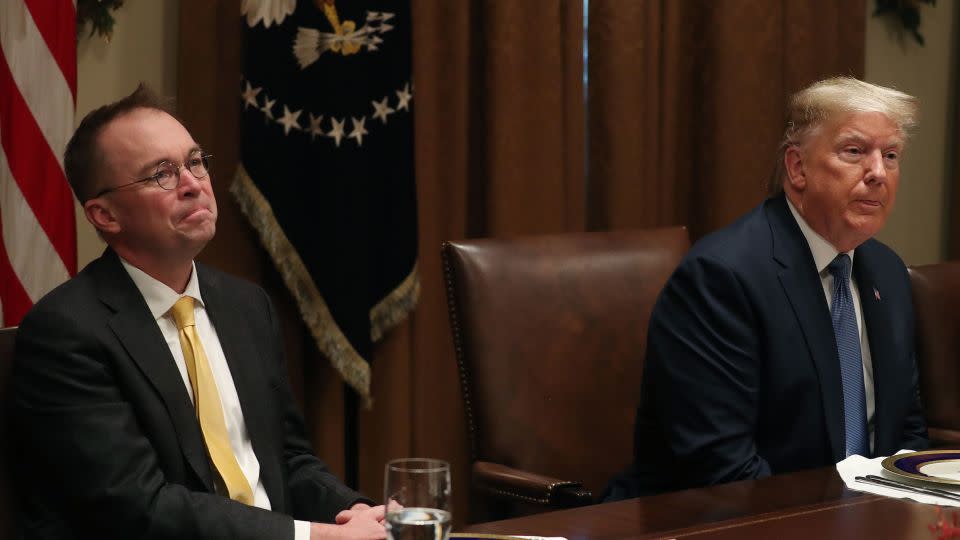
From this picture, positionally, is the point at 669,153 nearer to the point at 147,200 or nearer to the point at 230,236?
the point at 230,236

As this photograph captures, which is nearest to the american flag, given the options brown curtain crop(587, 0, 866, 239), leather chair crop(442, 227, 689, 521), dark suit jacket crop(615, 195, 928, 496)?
leather chair crop(442, 227, 689, 521)

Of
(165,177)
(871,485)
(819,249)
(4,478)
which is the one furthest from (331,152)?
(871,485)

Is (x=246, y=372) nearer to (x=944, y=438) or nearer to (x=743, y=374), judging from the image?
(x=743, y=374)

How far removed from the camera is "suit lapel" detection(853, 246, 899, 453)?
2768mm

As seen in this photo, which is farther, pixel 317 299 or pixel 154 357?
pixel 317 299

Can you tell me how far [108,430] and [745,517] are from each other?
102 cm

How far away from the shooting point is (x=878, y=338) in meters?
2.82

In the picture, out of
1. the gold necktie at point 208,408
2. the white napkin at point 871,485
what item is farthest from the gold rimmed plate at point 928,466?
the gold necktie at point 208,408

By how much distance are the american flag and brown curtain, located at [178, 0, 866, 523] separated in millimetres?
527

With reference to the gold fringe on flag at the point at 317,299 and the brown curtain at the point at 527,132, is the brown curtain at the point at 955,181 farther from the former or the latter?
the gold fringe on flag at the point at 317,299

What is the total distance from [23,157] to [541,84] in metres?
1.67

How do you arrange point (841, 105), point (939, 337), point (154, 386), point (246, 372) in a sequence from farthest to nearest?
point (939, 337) → point (841, 105) → point (246, 372) → point (154, 386)

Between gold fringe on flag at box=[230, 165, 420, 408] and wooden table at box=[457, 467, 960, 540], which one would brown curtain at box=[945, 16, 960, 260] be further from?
wooden table at box=[457, 467, 960, 540]

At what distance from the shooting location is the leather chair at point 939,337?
10.8ft
